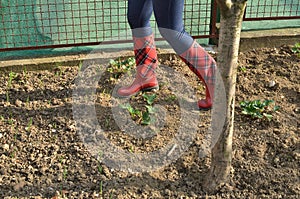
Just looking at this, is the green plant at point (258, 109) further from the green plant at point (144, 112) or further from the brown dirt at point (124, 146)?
the green plant at point (144, 112)

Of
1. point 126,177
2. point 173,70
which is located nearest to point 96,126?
point 126,177

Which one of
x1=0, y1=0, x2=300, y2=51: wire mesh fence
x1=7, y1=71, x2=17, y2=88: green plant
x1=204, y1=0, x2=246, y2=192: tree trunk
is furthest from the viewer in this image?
x1=0, y1=0, x2=300, y2=51: wire mesh fence

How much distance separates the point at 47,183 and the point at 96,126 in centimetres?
62

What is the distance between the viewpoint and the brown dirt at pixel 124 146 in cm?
290

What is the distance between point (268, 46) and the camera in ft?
14.8

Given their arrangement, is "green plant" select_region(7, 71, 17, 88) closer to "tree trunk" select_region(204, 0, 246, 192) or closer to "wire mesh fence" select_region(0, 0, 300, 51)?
"wire mesh fence" select_region(0, 0, 300, 51)

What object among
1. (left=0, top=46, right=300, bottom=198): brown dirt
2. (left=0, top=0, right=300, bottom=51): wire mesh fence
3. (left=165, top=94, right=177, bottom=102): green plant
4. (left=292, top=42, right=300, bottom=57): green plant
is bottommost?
(left=0, top=46, right=300, bottom=198): brown dirt

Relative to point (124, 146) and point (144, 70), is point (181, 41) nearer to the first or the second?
point (144, 70)

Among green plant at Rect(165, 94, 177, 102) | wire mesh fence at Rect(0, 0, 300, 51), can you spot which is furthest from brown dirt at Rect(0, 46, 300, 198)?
wire mesh fence at Rect(0, 0, 300, 51)

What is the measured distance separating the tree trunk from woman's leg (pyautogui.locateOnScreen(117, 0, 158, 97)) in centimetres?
112

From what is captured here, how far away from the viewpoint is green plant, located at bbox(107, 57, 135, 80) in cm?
407

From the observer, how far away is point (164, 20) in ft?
10.9

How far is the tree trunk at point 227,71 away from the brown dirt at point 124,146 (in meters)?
0.10

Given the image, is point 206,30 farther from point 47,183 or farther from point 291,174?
point 47,183
